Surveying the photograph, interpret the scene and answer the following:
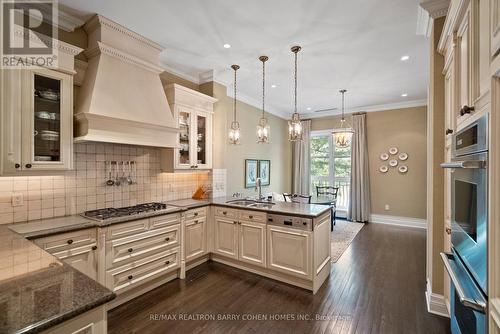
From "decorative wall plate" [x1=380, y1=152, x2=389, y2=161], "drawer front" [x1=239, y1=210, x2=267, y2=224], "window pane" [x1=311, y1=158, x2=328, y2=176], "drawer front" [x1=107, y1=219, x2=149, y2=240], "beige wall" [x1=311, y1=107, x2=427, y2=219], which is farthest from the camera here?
"window pane" [x1=311, y1=158, x2=328, y2=176]

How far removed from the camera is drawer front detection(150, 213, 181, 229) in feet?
9.13

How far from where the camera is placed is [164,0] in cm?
225

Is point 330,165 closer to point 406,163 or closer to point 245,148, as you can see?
point 406,163

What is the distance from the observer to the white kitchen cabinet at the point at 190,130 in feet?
11.3

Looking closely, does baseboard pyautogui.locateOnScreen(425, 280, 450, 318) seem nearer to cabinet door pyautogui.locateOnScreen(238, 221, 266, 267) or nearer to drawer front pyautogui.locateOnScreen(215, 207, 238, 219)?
cabinet door pyautogui.locateOnScreen(238, 221, 266, 267)

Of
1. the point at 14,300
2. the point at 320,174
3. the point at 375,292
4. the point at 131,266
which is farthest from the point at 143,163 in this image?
the point at 320,174

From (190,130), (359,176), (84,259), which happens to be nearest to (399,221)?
(359,176)

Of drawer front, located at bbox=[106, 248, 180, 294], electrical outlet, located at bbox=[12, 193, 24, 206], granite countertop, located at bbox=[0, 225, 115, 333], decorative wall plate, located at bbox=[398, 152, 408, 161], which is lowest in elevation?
drawer front, located at bbox=[106, 248, 180, 294]

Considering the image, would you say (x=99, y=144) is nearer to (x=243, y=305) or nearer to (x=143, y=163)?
(x=143, y=163)

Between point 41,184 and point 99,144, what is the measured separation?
0.72 m

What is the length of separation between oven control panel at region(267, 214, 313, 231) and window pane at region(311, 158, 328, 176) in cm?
451

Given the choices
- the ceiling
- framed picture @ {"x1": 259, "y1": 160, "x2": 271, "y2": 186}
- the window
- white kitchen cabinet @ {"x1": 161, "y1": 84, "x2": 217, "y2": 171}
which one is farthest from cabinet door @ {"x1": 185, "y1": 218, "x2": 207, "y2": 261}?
the window

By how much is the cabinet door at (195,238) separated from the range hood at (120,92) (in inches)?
47.9

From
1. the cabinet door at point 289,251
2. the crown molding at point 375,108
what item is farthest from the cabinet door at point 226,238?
the crown molding at point 375,108
